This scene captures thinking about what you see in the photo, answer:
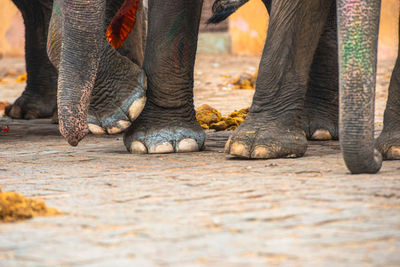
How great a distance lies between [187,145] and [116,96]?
15.0 inches

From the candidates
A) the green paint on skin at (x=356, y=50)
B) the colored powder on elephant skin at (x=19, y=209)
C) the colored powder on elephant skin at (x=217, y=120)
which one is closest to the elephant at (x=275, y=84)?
the green paint on skin at (x=356, y=50)

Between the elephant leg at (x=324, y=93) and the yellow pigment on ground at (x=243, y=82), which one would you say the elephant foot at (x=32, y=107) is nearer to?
the elephant leg at (x=324, y=93)

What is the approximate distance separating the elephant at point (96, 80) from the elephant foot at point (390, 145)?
3.43 feet

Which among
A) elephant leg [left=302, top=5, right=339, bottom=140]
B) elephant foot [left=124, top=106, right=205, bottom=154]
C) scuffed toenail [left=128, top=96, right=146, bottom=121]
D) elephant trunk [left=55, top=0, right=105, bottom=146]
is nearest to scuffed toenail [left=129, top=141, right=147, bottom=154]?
elephant foot [left=124, top=106, right=205, bottom=154]

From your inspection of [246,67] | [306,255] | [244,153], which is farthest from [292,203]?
[246,67]

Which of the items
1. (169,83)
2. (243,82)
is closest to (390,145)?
(169,83)

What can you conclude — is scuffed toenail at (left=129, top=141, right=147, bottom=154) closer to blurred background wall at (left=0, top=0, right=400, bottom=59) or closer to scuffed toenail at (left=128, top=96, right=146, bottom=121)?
scuffed toenail at (left=128, top=96, right=146, bottom=121)

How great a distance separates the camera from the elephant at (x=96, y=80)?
3.46 metres

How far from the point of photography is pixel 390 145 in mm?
3051

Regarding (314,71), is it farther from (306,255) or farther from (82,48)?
(306,255)

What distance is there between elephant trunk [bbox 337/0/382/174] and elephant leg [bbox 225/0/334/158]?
86cm

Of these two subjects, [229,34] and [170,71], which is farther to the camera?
[229,34]

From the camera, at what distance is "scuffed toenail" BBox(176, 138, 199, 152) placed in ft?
11.4

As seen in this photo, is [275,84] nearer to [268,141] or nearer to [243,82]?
[268,141]
